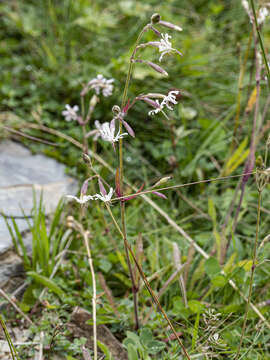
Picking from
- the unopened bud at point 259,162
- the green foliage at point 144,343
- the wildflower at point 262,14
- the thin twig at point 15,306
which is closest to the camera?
the unopened bud at point 259,162

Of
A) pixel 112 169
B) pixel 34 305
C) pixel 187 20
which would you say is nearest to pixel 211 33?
pixel 187 20

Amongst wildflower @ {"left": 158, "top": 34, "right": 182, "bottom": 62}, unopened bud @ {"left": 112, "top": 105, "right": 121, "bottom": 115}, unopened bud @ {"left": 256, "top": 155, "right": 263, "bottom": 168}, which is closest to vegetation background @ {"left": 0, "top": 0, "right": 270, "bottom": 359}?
unopened bud @ {"left": 256, "top": 155, "right": 263, "bottom": 168}

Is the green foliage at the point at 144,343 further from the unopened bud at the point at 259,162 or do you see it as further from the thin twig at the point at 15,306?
the unopened bud at the point at 259,162

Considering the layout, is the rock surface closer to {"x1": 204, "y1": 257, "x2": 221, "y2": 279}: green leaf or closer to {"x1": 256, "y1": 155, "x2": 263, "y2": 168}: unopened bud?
{"x1": 204, "y1": 257, "x2": 221, "y2": 279}: green leaf

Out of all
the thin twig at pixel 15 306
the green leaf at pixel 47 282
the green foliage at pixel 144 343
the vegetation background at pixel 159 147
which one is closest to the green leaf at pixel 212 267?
the vegetation background at pixel 159 147

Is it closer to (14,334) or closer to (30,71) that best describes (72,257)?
(14,334)

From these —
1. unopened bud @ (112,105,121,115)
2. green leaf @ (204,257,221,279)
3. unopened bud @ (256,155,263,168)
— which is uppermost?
unopened bud @ (112,105,121,115)
